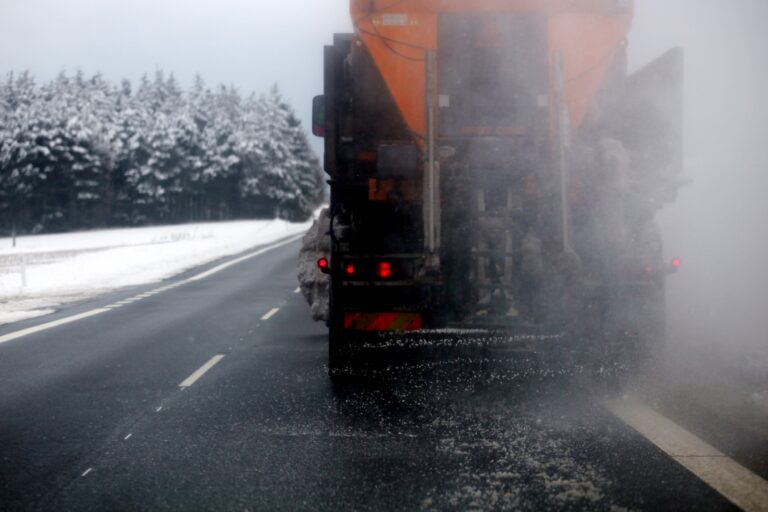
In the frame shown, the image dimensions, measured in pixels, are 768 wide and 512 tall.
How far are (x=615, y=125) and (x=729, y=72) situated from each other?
40.9 feet

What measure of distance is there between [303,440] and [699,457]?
2506 millimetres

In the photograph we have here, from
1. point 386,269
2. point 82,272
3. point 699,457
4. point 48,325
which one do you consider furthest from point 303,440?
point 82,272

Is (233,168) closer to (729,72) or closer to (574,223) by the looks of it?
(729,72)

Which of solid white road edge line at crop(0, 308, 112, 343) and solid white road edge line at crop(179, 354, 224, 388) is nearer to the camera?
solid white road edge line at crop(179, 354, 224, 388)

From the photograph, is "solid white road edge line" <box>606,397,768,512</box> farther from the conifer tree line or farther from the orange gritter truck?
the conifer tree line

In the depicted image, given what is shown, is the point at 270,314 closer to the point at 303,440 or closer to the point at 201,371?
the point at 201,371

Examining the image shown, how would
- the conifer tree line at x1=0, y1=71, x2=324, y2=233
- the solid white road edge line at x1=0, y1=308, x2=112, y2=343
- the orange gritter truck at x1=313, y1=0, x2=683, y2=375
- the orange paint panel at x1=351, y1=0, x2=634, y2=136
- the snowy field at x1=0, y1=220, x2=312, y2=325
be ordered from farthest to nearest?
1. the conifer tree line at x1=0, y1=71, x2=324, y2=233
2. the snowy field at x1=0, y1=220, x2=312, y2=325
3. the solid white road edge line at x1=0, y1=308, x2=112, y2=343
4. the orange paint panel at x1=351, y1=0, x2=634, y2=136
5. the orange gritter truck at x1=313, y1=0, x2=683, y2=375

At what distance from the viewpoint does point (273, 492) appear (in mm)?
4473

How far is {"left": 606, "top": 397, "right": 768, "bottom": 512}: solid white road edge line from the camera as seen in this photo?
13.8ft

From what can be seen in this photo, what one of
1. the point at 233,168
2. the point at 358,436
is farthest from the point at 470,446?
the point at 233,168

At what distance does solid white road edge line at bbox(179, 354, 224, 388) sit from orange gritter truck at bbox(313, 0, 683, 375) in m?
1.36

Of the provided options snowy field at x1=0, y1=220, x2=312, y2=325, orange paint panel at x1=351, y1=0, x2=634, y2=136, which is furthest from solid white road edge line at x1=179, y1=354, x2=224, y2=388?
snowy field at x1=0, y1=220, x2=312, y2=325

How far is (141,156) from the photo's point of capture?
270 feet

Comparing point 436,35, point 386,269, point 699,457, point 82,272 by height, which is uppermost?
point 436,35
